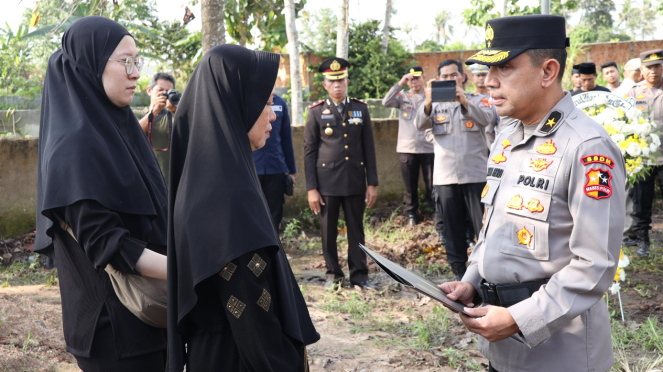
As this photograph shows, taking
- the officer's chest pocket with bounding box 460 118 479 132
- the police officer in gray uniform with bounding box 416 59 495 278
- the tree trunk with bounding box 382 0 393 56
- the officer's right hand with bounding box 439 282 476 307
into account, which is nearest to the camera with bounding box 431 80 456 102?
the police officer in gray uniform with bounding box 416 59 495 278

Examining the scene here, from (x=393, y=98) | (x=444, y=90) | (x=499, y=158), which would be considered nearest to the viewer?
(x=499, y=158)

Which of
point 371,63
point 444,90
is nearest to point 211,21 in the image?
point 444,90

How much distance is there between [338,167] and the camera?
5578 mm

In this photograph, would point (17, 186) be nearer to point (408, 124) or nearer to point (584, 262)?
point (408, 124)

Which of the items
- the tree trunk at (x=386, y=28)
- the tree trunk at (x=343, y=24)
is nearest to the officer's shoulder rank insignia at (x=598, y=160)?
the tree trunk at (x=343, y=24)

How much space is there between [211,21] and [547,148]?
482 centimetres

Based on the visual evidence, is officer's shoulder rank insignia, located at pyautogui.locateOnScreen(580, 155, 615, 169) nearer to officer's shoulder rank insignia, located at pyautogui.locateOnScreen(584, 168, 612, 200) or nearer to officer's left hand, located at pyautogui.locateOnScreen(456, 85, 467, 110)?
officer's shoulder rank insignia, located at pyautogui.locateOnScreen(584, 168, 612, 200)

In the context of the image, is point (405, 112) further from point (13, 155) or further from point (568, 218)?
point (568, 218)

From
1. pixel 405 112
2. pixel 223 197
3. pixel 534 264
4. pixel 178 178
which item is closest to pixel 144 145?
pixel 178 178

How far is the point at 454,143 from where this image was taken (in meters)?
5.53

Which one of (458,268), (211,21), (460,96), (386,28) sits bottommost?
(458,268)

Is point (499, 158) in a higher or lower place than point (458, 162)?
higher

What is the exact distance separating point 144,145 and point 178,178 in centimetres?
73

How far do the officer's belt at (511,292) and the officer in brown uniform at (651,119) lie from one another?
Result: 5370mm
